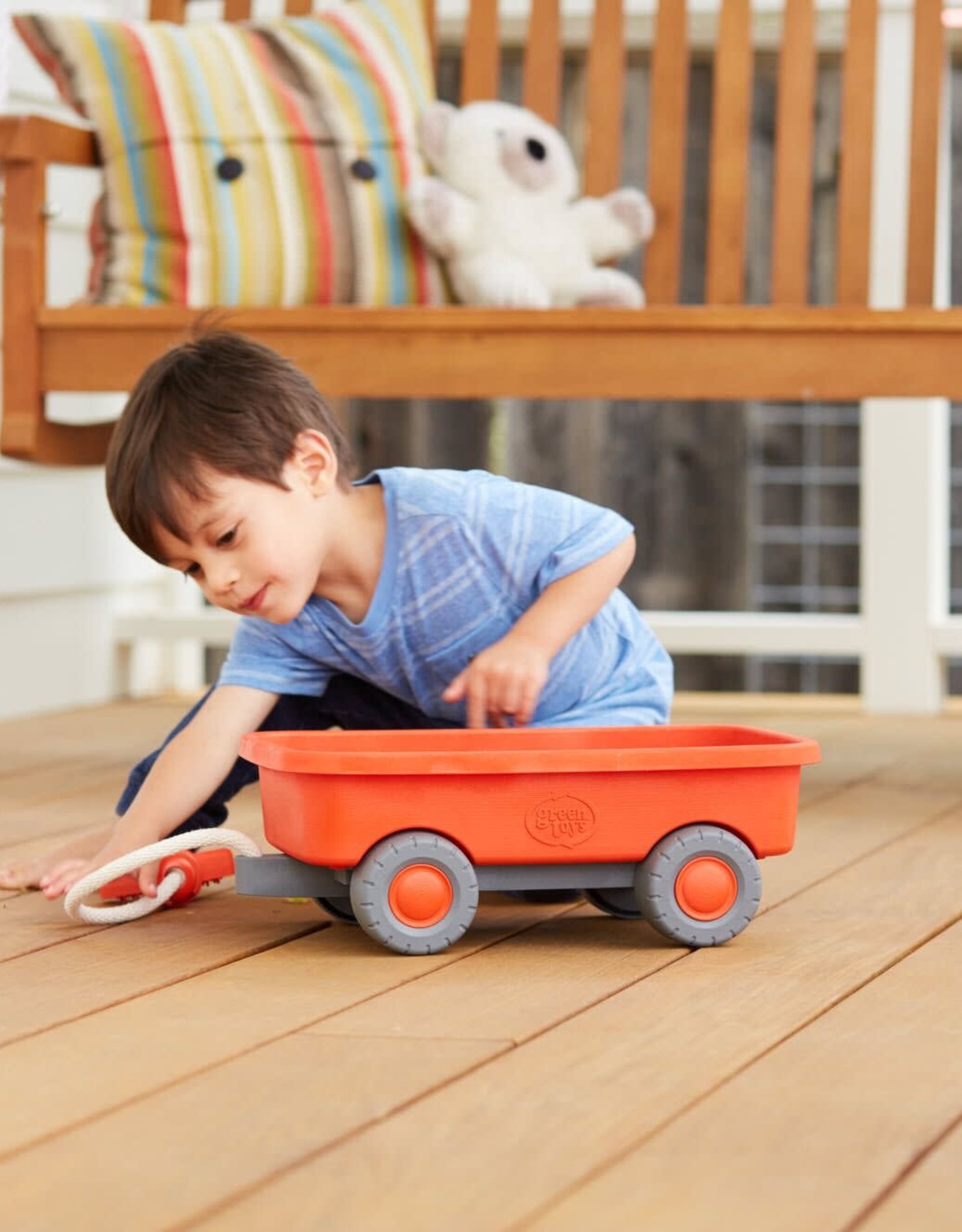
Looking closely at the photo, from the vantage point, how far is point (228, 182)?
2.09 m

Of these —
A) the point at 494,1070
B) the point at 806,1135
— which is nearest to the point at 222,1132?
the point at 494,1070

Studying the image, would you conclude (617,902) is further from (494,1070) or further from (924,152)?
(924,152)

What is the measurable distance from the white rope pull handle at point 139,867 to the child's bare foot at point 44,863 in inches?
4.5

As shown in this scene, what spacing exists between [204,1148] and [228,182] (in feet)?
4.98

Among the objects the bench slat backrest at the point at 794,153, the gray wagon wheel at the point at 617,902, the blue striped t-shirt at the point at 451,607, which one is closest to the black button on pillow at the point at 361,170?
the bench slat backrest at the point at 794,153

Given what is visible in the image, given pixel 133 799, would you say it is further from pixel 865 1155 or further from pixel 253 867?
pixel 865 1155

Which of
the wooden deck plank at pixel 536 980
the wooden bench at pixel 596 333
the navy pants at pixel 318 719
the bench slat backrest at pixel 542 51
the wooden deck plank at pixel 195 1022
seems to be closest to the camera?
the wooden deck plank at pixel 195 1022

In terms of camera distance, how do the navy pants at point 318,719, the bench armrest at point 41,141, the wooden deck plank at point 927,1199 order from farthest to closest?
1. the bench armrest at point 41,141
2. the navy pants at point 318,719
3. the wooden deck plank at point 927,1199

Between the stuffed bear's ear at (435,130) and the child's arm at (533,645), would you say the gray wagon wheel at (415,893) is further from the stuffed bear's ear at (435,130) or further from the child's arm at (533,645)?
the stuffed bear's ear at (435,130)

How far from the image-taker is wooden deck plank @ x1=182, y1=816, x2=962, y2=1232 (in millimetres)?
717

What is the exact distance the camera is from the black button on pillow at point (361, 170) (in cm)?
212

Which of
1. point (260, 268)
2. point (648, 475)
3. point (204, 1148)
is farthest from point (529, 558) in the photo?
point (648, 475)

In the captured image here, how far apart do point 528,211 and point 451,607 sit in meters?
0.91

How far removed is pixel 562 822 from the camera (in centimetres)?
117
